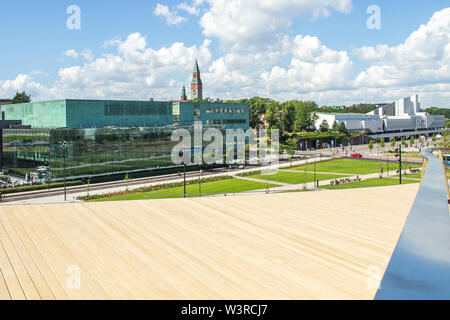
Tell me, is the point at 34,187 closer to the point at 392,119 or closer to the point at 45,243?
the point at 45,243

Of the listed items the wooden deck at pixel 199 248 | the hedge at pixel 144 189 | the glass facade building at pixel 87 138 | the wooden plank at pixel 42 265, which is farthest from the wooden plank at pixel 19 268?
the glass facade building at pixel 87 138

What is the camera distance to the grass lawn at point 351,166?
40.5m

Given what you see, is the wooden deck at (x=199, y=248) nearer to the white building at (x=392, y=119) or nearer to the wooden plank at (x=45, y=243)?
the wooden plank at (x=45, y=243)

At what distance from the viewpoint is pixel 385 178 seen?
33750 mm

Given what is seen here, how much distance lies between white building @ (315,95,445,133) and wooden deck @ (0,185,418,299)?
75959 millimetres

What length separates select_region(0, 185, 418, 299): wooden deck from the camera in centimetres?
540

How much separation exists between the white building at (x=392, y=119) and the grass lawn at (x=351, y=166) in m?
35.7

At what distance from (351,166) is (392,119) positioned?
2224 inches

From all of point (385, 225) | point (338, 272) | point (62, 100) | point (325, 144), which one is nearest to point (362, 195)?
point (385, 225)

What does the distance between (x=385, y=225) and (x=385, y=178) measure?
27464 millimetres

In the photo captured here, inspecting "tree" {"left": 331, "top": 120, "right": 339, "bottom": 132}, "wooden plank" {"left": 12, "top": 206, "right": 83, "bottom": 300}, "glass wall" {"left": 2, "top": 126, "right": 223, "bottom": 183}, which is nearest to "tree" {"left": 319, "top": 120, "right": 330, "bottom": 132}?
"tree" {"left": 331, "top": 120, "right": 339, "bottom": 132}

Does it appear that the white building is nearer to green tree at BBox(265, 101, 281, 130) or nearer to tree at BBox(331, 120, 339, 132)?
tree at BBox(331, 120, 339, 132)
